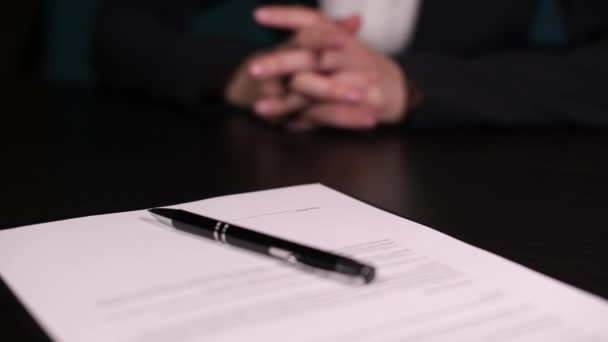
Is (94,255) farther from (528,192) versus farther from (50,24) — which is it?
(50,24)

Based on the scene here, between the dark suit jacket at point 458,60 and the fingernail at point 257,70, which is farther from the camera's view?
the dark suit jacket at point 458,60

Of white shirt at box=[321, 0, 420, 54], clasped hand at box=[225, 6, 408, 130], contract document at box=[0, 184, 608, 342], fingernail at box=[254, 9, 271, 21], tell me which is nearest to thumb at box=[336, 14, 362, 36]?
clasped hand at box=[225, 6, 408, 130]

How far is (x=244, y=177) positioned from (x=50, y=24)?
4.60 feet

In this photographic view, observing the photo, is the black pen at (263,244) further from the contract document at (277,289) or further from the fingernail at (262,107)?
the fingernail at (262,107)

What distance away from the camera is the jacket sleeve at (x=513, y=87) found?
106 cm

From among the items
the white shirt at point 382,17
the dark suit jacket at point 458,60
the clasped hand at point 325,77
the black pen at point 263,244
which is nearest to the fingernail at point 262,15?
the clasped hand at point 325,77

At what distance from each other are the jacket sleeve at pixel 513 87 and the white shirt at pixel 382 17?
26 centimetres

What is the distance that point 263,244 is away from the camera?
433 millimetres

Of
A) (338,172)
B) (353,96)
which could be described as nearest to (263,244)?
(338,172)

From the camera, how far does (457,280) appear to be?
1.33 ft

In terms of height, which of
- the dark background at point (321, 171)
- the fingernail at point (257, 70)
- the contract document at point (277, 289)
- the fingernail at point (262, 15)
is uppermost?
the fingernail at point (262, 15)

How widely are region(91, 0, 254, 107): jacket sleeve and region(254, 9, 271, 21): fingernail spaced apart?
0.22 metres

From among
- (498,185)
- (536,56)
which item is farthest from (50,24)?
(498,185)

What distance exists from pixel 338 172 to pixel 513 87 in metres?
0.53
